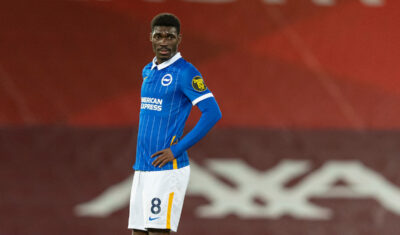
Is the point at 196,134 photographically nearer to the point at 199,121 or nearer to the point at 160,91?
the point at 199,121

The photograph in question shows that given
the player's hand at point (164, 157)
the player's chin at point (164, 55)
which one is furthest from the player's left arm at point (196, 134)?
the player's chin at point (164, 55)

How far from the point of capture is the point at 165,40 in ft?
9.43

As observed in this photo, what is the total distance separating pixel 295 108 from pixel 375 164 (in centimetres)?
79

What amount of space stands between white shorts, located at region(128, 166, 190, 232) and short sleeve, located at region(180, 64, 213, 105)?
34 cm

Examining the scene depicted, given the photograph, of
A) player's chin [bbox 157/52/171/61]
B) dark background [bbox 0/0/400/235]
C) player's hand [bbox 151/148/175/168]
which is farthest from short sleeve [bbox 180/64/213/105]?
dark background [bbox 0/0/400/235]

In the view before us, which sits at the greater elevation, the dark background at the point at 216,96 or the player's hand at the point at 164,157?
the dark background at the point at 216,96

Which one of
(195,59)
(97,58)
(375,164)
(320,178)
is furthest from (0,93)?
(375,164)

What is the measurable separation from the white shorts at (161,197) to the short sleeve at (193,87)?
0.34 m

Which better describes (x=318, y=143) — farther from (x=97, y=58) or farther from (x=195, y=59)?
(x=97, y=58)

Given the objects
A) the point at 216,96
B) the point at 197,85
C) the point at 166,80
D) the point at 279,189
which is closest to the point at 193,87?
the point at 197,85

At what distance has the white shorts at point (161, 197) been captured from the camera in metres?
2.82

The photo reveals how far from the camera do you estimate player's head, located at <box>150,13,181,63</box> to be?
2.88 m

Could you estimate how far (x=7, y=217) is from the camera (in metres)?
4.92

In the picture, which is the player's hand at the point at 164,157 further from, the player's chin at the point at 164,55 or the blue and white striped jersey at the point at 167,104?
the player's chin at the point at 164,55
